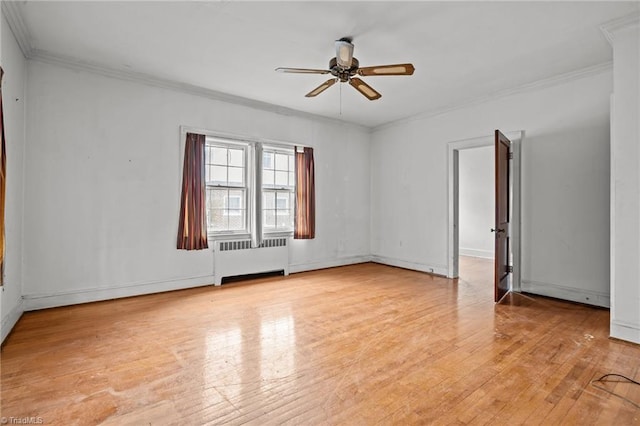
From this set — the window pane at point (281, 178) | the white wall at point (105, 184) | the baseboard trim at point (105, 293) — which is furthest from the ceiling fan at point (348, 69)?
the baseboard trim at point (105, 293)

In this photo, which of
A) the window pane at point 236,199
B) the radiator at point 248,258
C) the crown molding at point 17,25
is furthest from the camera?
the window pane at point 236,199

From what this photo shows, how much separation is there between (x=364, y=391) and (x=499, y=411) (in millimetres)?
814

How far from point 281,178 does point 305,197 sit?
56 cm

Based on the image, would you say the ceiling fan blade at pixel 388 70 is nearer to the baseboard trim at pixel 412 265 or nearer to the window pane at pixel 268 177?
the window pane at pixel 268 177

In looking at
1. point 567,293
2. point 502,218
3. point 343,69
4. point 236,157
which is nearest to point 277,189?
point 236,157

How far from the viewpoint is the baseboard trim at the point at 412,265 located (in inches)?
224

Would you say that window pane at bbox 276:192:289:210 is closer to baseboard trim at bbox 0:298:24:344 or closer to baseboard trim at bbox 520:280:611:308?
baseboard trim at bbox 0:298:24:344

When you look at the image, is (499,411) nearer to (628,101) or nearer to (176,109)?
(628,101)

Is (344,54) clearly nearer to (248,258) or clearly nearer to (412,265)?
(248,258)

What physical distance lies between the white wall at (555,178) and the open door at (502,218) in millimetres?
226

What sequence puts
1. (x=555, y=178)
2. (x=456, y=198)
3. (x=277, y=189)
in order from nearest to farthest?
(x=555, y=178)
(x=456, y=198)
(x=277, y=189)

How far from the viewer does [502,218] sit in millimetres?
4371

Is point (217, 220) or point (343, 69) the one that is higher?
point (343, 69)

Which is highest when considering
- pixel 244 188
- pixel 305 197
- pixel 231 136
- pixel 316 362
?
pixel 231 136
